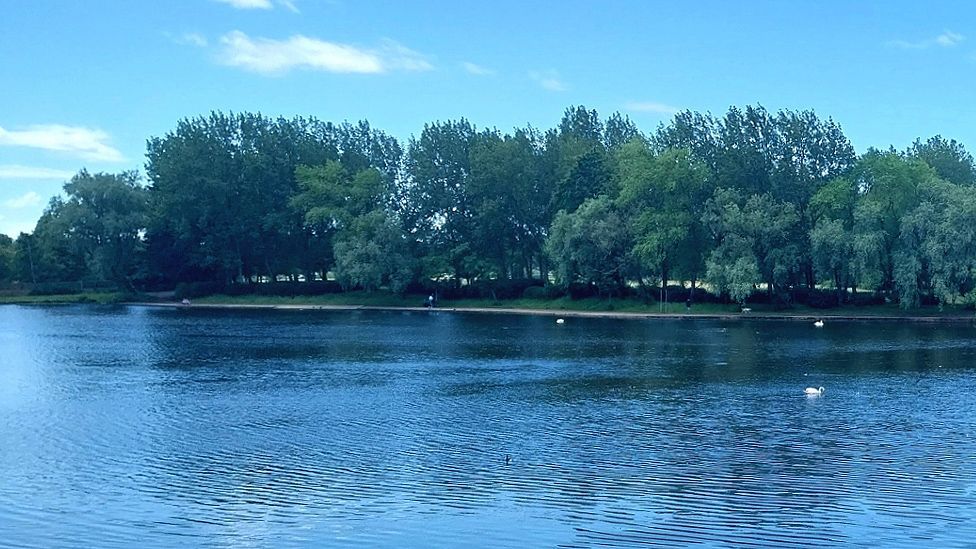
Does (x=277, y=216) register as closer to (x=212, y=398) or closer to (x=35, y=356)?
(x=35, y=356)

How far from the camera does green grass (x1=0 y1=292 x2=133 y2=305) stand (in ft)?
383

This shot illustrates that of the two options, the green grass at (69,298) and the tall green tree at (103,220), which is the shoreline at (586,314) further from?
the tall green tree at (103,220)

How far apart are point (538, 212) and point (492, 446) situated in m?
74.8

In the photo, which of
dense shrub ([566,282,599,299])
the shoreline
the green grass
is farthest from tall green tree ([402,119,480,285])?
the green grass

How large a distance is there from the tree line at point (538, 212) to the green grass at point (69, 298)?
273 centimetres

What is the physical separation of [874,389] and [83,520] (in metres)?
32.7

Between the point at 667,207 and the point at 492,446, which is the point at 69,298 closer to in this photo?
the point at 667,207

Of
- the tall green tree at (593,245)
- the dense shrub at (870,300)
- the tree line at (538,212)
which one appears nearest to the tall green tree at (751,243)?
the tree line at (538,212)

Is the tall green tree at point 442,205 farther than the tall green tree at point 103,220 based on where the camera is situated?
No

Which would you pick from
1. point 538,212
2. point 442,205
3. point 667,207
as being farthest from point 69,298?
point 667,207

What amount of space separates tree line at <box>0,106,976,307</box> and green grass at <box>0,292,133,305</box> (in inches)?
107

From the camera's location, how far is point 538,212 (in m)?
104

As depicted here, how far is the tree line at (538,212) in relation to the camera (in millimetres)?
81750

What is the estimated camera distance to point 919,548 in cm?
1972
